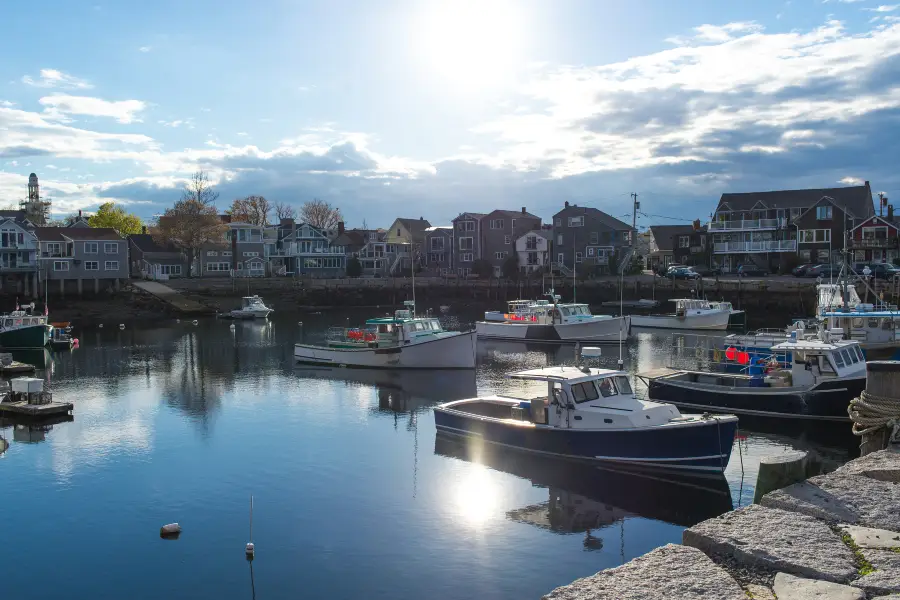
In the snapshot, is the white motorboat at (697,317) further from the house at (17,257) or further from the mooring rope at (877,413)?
the house at (17,257)

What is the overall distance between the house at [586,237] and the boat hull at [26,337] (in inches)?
2273

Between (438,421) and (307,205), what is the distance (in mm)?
116784

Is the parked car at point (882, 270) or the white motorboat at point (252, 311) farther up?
the parked car at point (882, 270)

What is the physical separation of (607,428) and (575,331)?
32022mm

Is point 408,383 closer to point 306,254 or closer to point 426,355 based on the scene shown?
point 426,355

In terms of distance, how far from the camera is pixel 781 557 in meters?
9.91

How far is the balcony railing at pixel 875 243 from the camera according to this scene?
7412cm

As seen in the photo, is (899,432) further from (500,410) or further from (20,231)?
(20,231)

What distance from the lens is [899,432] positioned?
16.6 metres

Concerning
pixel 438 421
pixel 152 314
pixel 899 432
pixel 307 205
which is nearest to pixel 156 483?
pixel 438 421

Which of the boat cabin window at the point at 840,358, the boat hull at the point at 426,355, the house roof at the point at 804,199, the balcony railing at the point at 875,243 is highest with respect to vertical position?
the house roof at the point at 804,199

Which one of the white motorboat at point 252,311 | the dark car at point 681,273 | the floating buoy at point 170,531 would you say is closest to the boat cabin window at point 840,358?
the floating buoy at point 170,531

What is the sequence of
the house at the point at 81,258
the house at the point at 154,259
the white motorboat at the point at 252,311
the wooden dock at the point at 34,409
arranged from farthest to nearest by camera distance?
the house at the point at 154,259
the house at the point at 81,258
the white motorboat at the point at 252,311
the wooden dock at the point at 34,409

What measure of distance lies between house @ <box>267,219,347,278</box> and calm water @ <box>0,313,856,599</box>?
72.4 metres
